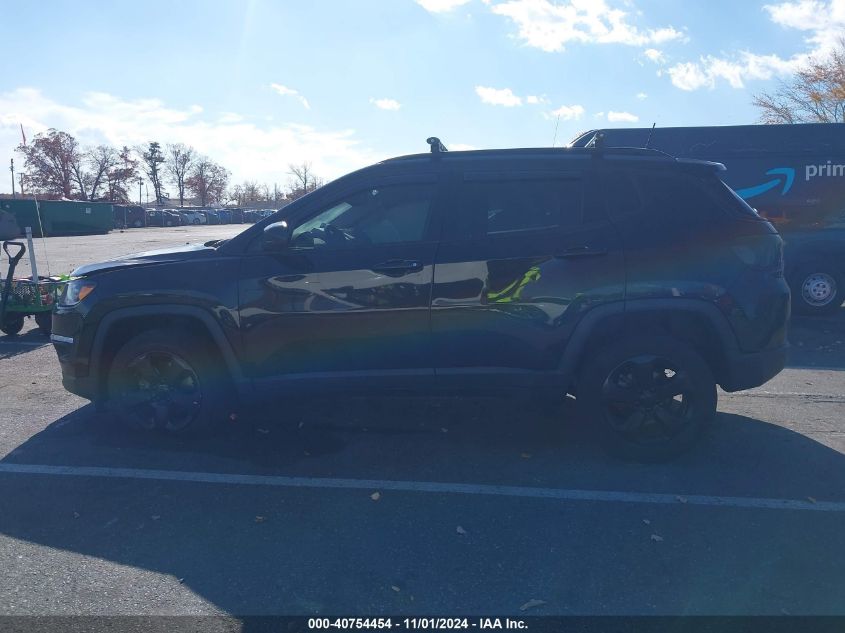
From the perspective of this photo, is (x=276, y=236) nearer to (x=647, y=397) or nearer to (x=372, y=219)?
(x=372, y=219)

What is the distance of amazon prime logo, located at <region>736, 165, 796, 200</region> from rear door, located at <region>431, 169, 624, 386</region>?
694 centimetres

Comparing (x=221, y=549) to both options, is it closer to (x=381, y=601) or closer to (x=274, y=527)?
(x=274, y=527)

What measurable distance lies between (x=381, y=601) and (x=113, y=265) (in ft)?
10.7

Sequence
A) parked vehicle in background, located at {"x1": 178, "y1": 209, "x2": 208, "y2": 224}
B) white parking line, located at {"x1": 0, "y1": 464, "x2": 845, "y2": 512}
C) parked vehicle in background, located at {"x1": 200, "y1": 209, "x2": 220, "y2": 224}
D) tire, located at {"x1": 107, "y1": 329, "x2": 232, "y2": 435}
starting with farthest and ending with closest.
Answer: parked vehicle in background, located at {"x1": 200, "y1": 209, "x2": 220, "y2": 224}, parked vehicle in background, located at {"x1": 178, "y1": 209, "x2": 208, "y2": 224}, tire, located at {"x1": 107, "y1": 329, "x2": 232, "y2": 435}, white parking line, located at {"x1": 0, "y1": 464, "x2": 845, "y2": 512}

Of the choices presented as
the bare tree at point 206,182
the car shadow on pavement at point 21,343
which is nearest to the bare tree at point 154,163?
the bare tree at point 206,182

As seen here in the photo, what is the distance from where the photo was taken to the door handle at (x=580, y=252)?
15.8 feet

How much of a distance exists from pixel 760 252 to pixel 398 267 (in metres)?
2.45

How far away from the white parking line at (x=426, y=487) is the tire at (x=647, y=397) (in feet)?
1.70

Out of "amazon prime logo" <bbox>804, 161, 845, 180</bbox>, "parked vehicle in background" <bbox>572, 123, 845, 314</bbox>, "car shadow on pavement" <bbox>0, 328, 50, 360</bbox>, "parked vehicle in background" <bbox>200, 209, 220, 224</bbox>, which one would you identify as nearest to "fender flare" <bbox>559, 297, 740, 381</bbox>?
"parked vehicle in background" <bbox>572, 123, 845, 314</bbox>

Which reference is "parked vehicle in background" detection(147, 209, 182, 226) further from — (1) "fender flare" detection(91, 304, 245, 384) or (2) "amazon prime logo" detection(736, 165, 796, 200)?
(1) "fender flare" detection(91, 304, 245, 384)

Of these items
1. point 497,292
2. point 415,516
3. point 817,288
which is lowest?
point 415,516

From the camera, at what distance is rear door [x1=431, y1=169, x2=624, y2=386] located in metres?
4.81

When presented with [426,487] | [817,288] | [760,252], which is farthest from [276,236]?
[817,288]

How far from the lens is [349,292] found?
16.0ft
